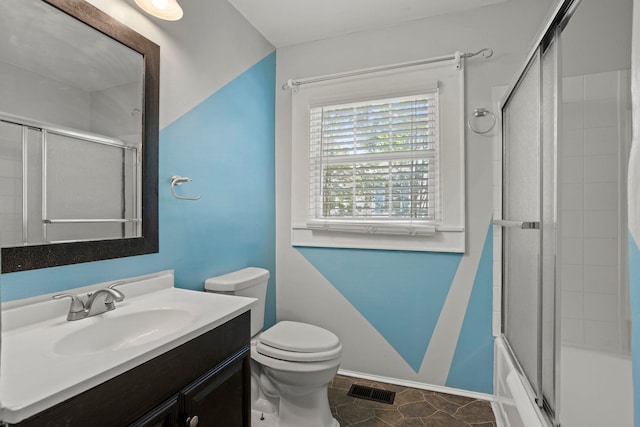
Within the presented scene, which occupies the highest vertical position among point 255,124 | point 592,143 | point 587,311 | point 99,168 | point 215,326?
point 255,124

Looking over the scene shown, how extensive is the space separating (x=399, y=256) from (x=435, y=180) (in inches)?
21.4

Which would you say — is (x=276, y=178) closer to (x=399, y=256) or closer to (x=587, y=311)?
(x=399, y=256)

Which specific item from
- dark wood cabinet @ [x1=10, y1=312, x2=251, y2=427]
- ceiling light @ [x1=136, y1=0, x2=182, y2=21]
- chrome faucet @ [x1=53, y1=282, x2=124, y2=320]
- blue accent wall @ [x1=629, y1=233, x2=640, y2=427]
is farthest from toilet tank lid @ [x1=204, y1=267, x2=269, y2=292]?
blue accent wall @ [x1=629, y1=233, x2=640, y2=427]

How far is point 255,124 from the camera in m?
2.34

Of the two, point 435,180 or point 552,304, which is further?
point 435,180

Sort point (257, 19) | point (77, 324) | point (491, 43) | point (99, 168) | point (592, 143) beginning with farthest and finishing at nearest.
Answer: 1. point (257, 19)
2. point (491, 43)
3. point (592, 143)
4. point (99, 168)
5. point (77, 324)

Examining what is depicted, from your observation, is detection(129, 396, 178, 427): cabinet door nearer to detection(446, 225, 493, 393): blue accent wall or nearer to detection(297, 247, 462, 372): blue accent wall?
detection(297, 247, 462, 372): blue accent wall

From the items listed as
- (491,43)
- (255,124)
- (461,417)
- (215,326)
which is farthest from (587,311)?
(255,124)

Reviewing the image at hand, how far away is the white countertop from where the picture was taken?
72 cm

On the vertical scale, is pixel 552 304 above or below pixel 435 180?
below

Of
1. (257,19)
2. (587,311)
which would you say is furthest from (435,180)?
(257,19)

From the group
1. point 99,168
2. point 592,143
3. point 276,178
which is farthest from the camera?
point 276,178

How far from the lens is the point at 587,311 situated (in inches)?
72.6

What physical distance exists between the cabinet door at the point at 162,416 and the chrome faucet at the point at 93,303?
1.33 feet
